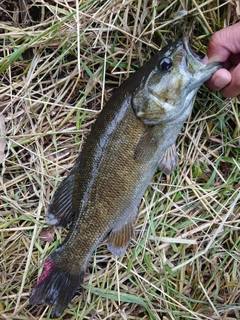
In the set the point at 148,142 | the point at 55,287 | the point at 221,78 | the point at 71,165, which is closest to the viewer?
the point at 221,78

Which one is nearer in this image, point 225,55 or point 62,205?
point 225,55

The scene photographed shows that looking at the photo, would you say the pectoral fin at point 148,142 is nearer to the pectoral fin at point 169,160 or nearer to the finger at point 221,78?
the pectoral fin at point 169,160

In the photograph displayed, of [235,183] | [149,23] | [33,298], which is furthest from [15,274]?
[149,23]

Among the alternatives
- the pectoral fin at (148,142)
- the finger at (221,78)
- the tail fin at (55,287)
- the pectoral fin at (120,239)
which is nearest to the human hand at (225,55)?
the finger at (221,78)

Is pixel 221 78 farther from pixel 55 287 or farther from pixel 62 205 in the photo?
pixel 55 287

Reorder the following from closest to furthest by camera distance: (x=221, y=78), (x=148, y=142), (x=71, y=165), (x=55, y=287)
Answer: (x=221, y=78)
(x=148, y=142)
(x=55, y=287)
(x=71, y=165)

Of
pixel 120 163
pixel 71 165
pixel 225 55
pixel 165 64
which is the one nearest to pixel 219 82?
pixel 225 55

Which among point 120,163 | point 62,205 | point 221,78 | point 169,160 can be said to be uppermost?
point 221,78
